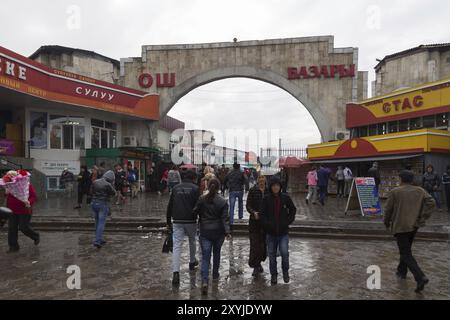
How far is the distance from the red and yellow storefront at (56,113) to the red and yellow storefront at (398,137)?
13.4 meters

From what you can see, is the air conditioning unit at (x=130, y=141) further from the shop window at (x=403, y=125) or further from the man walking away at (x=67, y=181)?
the shop window at (x=403, y=125)

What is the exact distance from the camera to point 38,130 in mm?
21734

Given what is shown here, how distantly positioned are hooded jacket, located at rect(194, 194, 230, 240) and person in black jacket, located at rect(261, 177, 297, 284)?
67 centimetres

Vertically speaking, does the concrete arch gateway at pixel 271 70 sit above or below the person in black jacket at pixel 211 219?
above

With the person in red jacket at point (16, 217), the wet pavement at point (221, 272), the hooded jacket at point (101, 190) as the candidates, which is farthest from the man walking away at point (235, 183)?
the person in red jacket at point (16, 217)

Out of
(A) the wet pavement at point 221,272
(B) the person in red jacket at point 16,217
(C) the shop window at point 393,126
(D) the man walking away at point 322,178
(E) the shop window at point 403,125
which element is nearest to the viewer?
(A) the wet pavement at point 221,272

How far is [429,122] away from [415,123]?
2.66ft

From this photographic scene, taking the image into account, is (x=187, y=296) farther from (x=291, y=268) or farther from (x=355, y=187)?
(x=355, y=187)

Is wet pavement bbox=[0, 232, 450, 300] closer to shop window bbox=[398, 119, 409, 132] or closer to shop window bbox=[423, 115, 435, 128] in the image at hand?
shop window bbox=[423, 115, 435, 128]

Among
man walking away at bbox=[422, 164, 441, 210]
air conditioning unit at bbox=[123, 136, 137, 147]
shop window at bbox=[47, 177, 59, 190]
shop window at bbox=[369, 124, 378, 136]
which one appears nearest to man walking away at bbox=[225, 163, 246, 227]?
man walking away at bbox=[422, 164, 441, 210]

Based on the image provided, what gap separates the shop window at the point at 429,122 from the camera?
18778mm

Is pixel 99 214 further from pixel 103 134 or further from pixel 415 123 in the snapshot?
pixel 103 134

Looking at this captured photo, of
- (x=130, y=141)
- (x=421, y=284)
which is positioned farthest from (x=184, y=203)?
(x=130, y=141)

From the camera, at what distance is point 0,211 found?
3.56m
